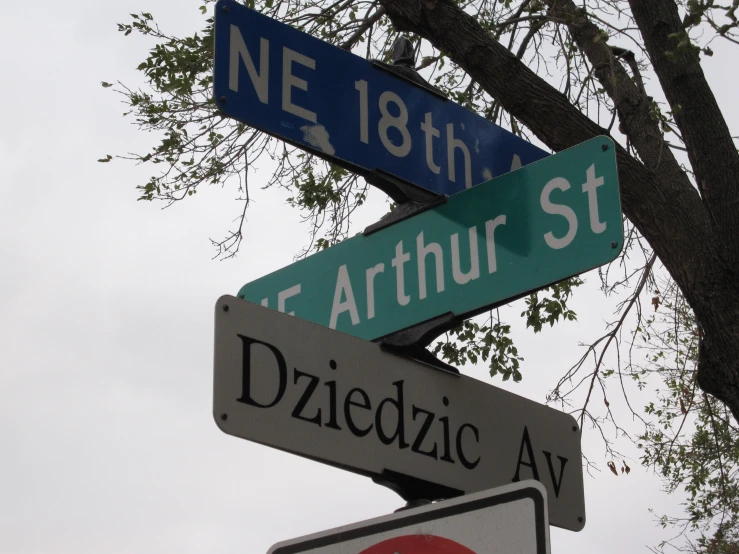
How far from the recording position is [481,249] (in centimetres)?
260

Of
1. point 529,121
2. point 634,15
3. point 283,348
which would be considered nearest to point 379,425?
point 283,348

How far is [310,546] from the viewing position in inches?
85.7

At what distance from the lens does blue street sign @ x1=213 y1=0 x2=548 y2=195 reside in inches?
105

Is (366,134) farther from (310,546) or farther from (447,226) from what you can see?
(310,546)

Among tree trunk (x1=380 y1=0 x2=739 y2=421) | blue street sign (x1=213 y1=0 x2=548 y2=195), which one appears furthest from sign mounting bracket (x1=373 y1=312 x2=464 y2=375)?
tree trunk (x1=380 y1=0 x2=739 y2=421)

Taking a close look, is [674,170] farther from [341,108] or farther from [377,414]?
[377,414]

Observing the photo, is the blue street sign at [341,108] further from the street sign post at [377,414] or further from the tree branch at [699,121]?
the tree branch at [699,121]

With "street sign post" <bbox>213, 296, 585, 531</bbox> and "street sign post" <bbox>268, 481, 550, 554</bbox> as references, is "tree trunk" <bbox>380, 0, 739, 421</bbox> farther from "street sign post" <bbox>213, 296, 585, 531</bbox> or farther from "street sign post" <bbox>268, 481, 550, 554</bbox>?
"street sign post" <bbox>268, 481, 550, 554</bbox>

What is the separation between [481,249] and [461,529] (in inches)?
33.1

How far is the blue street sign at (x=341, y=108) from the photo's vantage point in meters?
2.66

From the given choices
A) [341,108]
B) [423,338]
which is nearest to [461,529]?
[423,338]

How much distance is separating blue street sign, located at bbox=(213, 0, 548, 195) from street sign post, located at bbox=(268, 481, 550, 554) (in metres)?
1.06

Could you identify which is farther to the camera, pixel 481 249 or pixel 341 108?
pixel 341 108

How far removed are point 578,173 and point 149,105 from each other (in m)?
4.99
